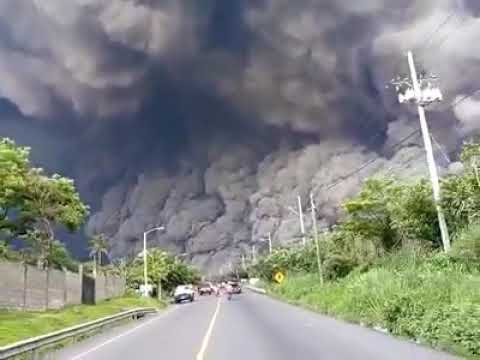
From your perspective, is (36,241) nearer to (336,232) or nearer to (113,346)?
(336,232)

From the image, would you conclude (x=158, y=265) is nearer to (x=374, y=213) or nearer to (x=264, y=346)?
(x=374, y=213)

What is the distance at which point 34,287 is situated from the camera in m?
37.4

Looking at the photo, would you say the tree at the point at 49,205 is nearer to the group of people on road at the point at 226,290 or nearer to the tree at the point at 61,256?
the tree at the point at 61,256

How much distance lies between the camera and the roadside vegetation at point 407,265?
15206mm

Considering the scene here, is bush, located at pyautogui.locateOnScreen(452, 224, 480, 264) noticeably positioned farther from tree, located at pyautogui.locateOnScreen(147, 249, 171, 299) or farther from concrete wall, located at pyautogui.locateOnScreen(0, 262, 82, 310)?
tree, located at pyautogui.locateOnScreen(147, 249, 171, 299)

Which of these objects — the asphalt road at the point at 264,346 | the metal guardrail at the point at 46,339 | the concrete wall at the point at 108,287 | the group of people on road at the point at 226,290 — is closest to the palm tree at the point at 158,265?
the group of people on road at the point at 226,290

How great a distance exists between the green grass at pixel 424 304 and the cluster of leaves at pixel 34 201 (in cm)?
2977

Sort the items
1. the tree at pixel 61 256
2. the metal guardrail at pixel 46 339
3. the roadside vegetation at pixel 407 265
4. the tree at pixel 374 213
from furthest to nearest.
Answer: the tree at pixel 61 256 < the tree at pixel 374 213 < the metal guardrail at pixel 46 339 < the roadside vegetation at pixel 407 265

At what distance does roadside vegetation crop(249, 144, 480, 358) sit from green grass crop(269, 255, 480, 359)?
0.10 ft

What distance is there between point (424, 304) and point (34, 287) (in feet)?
88.3

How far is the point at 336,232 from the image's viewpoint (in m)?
54.6

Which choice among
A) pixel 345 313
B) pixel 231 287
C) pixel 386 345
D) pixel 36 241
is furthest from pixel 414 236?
pixel 231 287

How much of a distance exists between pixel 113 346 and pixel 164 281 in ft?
332

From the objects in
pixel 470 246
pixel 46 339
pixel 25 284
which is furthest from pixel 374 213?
pixel 46 339
